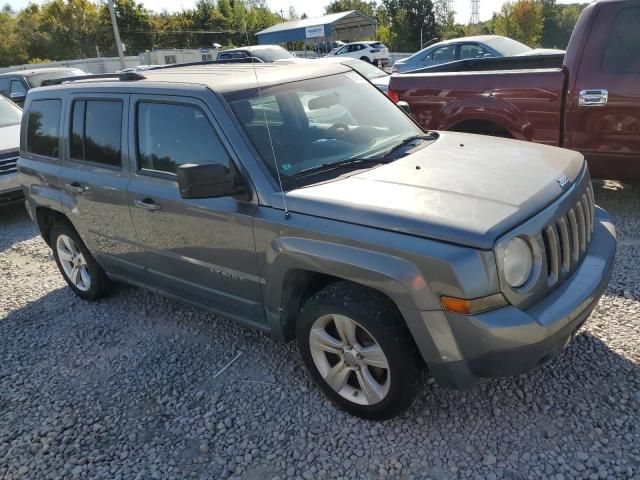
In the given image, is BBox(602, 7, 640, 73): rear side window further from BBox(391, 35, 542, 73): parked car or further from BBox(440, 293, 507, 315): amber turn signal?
BBox(391, 35, 542, 73): parked car

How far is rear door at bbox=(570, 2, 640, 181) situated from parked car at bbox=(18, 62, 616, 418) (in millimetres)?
1898

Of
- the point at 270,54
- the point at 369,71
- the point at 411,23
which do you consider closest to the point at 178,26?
the point at 411,23

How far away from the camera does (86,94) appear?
399 cm

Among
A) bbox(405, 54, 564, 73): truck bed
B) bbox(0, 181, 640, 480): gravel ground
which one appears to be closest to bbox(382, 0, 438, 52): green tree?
bbox(405, 54, 564, 73): truck bed

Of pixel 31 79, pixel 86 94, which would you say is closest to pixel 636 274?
pixel 86 94

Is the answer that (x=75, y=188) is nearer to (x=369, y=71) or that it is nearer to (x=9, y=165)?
(x=9, y=165)

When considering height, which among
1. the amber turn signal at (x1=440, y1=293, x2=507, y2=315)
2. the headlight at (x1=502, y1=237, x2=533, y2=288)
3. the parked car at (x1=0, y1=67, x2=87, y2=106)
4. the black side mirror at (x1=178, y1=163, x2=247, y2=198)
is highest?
the parked car at (x1=0, y1=67, x2=87, y2=106)

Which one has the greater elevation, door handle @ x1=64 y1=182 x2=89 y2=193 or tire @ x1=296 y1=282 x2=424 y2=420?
door handle @ x1=64 y1=182 x2=89 y2=193

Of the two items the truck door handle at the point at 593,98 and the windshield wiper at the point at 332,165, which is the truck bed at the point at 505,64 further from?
the windshield wiper at the point at 332,165

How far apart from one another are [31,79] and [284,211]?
1272 cm

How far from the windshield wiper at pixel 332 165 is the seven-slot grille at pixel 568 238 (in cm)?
104

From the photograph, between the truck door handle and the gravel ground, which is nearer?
the gravel ground

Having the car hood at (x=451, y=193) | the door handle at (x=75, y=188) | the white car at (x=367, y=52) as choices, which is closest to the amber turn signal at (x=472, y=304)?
the car hood at (x=451, y=193)

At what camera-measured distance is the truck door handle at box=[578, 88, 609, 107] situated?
191 inches
